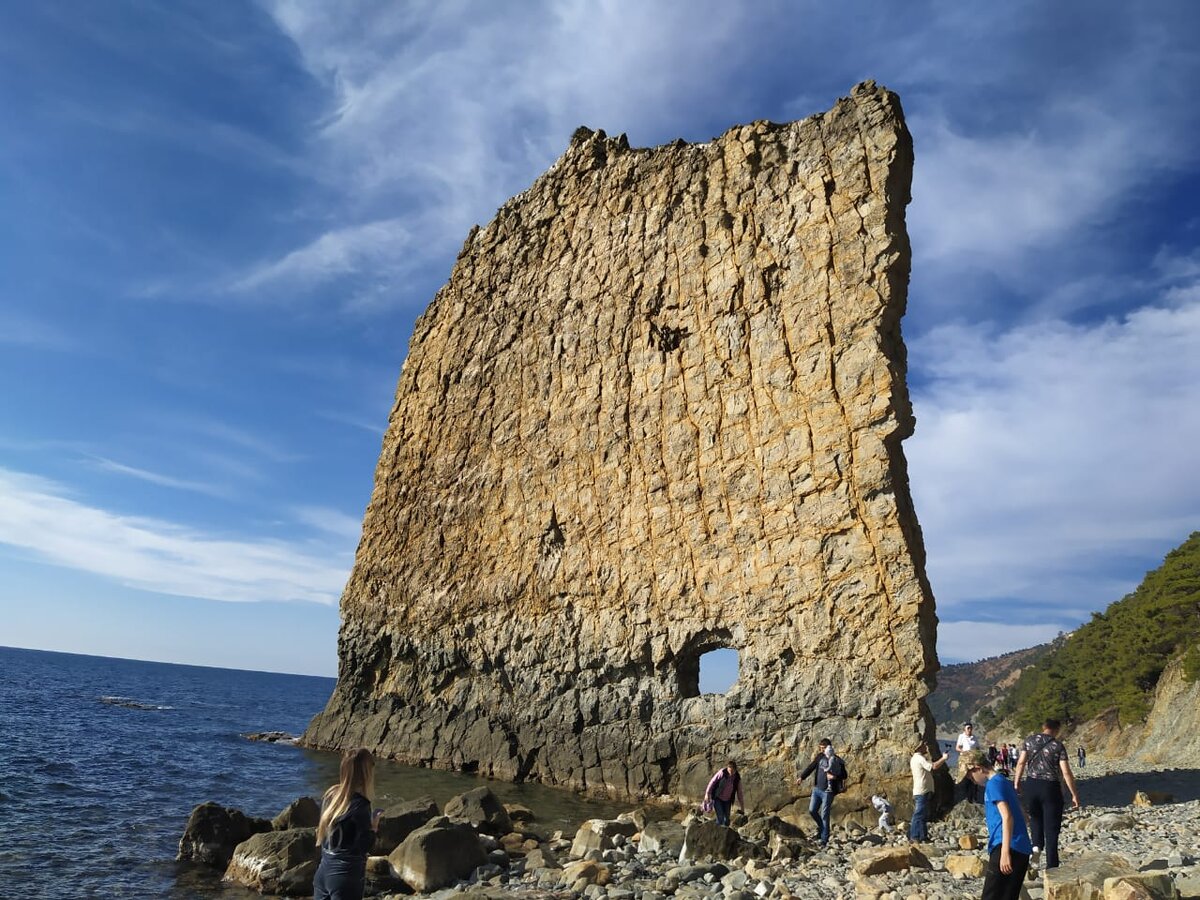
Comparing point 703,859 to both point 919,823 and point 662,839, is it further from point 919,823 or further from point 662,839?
point 919,823

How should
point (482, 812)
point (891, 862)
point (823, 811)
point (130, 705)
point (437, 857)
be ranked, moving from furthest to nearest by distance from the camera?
point (130, 705)
point (482, 812)
point (823, 811)
point (437, 857)
point (891, 862)

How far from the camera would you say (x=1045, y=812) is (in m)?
9.10

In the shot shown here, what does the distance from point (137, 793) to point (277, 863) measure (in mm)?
10702

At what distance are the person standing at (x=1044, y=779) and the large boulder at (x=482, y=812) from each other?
969 centimetres

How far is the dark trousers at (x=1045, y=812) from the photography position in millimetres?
8891

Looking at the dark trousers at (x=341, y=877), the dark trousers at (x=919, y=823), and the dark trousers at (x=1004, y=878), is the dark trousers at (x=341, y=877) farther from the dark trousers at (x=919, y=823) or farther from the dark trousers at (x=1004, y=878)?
the dark trousers at (x=919, y=823)

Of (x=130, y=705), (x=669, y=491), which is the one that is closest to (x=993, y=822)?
(x=669, y=491)

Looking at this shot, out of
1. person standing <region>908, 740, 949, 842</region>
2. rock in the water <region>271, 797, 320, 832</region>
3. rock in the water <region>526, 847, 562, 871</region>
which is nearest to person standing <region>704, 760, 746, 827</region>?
person standing <region>908, 740, 949, 842</region>

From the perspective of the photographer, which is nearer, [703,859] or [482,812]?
[703,859]

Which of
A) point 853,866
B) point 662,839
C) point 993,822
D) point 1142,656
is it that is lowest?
point 662,839

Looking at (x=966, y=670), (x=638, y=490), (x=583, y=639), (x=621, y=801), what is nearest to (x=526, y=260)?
(x=638, y=490)

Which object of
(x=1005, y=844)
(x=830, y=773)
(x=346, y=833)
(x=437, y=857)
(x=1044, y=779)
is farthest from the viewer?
(x=830, y=773)

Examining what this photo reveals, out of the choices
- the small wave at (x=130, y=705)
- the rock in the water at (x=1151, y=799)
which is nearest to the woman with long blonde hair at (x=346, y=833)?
the rock in the water at (x=1151, y=799)

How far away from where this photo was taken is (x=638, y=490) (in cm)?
2447
